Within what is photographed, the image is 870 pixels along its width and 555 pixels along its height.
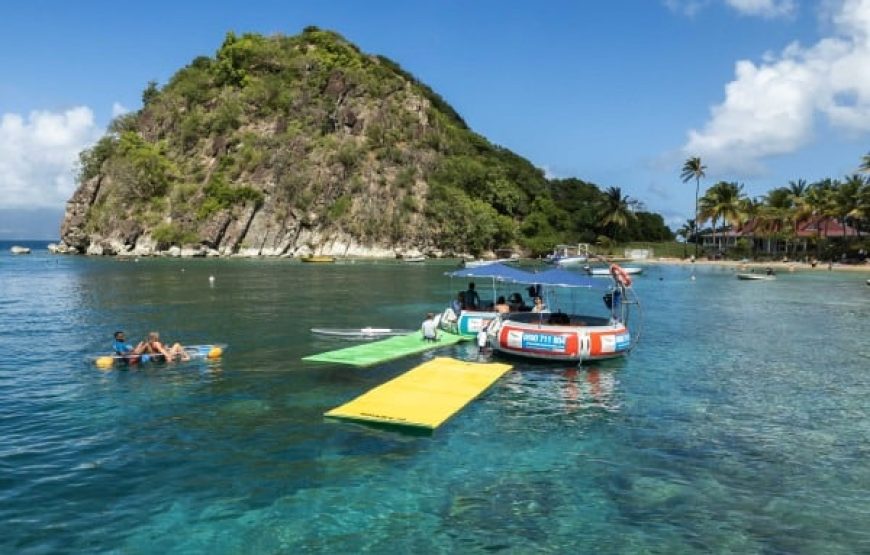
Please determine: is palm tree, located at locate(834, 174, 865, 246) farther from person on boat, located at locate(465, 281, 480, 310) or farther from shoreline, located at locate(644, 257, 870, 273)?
person on boat, located at locate(465, 281, 480, 310)

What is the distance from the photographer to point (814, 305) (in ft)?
182

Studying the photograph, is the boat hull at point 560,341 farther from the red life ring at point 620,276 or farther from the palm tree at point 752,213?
the palm tree at point 752,213

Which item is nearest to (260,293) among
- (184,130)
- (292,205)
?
(292,205)

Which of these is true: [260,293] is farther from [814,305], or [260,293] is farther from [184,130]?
[184,130]

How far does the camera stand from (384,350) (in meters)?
28.9

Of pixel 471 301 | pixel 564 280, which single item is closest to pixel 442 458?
pixel 564 280

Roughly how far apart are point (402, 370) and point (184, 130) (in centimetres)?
15090

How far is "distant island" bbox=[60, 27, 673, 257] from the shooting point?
143 m

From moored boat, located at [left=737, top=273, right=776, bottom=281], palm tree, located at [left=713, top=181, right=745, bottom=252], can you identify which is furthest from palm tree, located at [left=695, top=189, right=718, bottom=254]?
moored boat, located at [left=737, top=273, right=776, bottom=281]

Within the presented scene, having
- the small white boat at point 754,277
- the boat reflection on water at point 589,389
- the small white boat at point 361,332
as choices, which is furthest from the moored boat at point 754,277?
the boat reflection on water at point 589,389

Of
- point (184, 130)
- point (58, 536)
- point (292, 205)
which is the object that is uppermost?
point (184, 130)

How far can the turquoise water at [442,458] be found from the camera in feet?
40.5

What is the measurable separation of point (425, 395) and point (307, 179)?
12929 cm

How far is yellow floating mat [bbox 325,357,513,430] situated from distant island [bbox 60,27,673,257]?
381 feet
